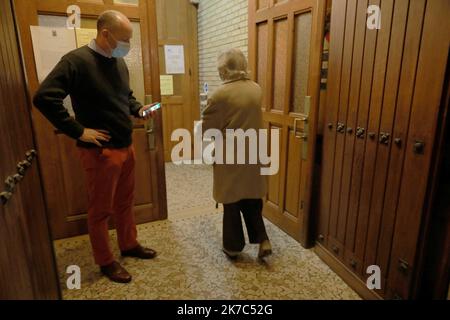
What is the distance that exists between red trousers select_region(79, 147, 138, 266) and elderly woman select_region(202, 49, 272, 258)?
22.6 inches

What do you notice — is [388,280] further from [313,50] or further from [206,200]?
[206,200]

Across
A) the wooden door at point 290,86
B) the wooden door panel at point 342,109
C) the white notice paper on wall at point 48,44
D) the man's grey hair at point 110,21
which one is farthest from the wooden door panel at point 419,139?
the white notice paper on wall at point 48,44

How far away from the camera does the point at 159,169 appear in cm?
254

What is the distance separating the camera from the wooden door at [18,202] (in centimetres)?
95

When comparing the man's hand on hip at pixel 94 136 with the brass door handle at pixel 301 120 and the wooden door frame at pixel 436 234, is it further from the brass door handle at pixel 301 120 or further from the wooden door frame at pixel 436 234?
the wooden door frame at pixel 436 234

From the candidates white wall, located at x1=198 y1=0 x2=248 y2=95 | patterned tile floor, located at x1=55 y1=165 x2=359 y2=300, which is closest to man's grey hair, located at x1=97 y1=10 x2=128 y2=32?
patterned tile floor, located at x1=55 y1=165 x2=359 y2=300

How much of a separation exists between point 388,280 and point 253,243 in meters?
0.90

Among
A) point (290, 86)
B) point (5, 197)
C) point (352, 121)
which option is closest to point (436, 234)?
point (352, 121)

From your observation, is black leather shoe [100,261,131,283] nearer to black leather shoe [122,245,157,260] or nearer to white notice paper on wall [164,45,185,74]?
black leather shoe [122,245,157,260]

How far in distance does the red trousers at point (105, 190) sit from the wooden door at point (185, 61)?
2.58 meters

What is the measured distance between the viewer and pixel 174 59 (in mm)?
4227

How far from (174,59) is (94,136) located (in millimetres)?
2932

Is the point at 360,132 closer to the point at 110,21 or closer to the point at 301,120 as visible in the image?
the point at 301,120

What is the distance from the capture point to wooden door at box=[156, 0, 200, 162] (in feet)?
13.5
